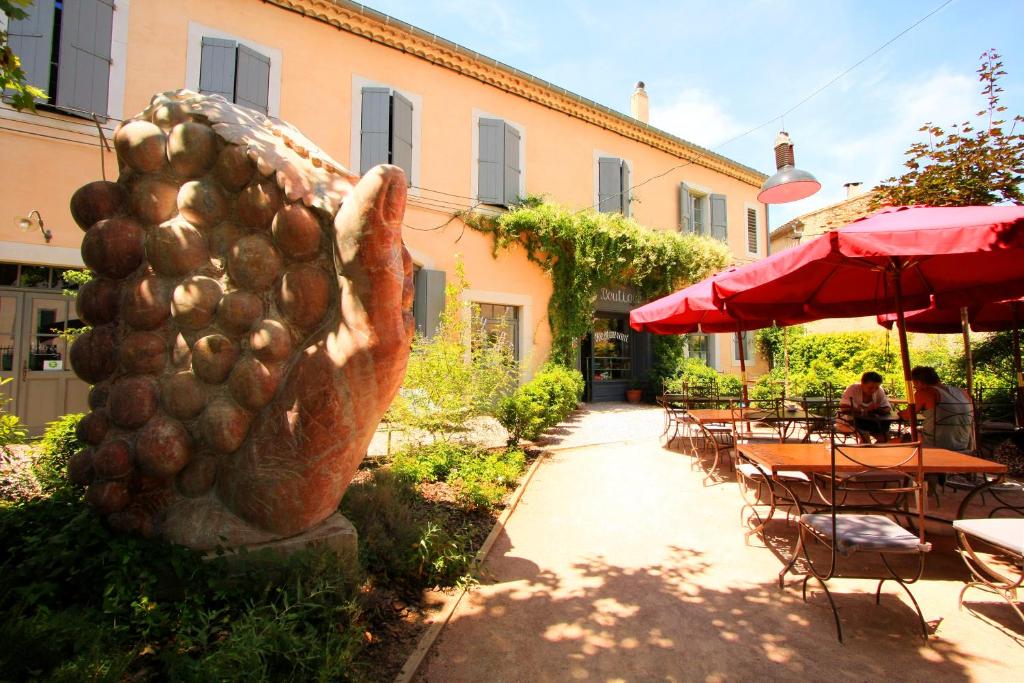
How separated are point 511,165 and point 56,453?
889 centimetres

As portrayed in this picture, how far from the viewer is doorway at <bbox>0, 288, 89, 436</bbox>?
21.7ft

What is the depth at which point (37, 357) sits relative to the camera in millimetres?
6801

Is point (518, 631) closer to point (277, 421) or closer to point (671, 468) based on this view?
point (277, 421)

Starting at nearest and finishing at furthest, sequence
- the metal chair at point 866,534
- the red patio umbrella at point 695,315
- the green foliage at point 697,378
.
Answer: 1. the metal chair at point 866,534
2. the red patio umbrella at point 695,315
3. the green foliage at point 697,378

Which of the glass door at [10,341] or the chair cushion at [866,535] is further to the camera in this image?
the glass door at [10,341]

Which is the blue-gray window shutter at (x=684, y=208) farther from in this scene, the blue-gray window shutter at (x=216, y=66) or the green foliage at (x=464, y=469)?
the blue-gray window shutter at (x=216, y=66)

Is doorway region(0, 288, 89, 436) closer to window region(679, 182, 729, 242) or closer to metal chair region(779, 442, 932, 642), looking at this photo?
metal chair region(779, 442, 932, 642)

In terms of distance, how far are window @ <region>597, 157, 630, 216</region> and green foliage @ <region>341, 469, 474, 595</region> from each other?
32.9 ft

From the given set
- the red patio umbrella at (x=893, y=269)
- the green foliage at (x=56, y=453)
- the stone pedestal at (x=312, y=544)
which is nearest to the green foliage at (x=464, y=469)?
the stone pedestal at (x=312, y=544)

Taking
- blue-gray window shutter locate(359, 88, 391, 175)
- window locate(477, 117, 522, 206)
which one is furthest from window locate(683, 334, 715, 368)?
blue-gray window shutter locate(359, 88, 391, 175)

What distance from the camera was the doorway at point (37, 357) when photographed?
261 inches

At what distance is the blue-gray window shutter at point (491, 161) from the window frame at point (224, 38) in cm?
379

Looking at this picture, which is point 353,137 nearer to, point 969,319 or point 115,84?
point 115,84

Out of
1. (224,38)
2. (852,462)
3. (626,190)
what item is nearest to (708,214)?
(626,190)
